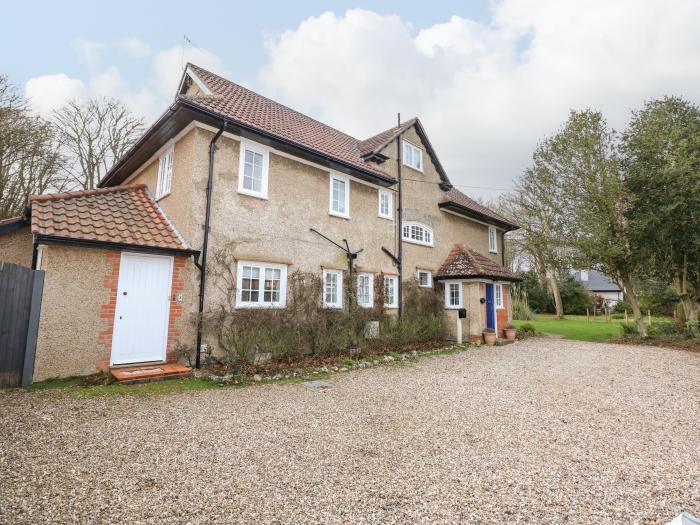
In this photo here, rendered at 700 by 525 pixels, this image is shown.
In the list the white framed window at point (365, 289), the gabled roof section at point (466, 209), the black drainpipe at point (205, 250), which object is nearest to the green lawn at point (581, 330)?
the gabled roof section at point (466, 209)

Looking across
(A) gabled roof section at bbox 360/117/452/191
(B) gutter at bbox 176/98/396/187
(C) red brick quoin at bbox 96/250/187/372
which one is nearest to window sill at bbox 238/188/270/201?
(B) gutter at bbox 176/98/396/187

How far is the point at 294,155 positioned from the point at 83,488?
9.75 m

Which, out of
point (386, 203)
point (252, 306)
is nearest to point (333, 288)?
point (252, 306)

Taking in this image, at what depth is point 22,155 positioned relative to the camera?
17.2 m

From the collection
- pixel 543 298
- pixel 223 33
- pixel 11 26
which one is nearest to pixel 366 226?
pixel 223 33

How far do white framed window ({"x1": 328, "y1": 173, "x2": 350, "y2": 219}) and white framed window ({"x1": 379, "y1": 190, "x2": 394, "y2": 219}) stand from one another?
1.99 meters

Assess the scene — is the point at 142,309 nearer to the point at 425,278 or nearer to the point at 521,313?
the point at 425,278

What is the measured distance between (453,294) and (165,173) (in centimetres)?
1242

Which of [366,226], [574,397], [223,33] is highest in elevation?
[223,33]

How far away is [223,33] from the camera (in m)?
10.5

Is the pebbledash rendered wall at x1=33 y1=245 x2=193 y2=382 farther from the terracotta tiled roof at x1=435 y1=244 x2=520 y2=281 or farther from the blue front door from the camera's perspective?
the blue front door

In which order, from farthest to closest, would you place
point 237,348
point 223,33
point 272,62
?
point 272,62 < point 223,33 < point 237,348

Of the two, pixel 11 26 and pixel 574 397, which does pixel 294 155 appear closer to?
pixel 11 26

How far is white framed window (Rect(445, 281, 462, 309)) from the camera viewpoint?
1561 cm
